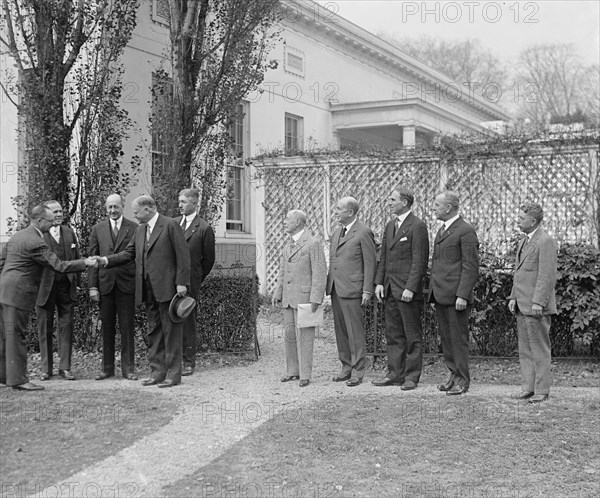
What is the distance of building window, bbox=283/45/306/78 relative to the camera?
2072 cm

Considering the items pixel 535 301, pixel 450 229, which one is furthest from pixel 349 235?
pixel 535 301

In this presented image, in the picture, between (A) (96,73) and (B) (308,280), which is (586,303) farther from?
(A) (96,73)

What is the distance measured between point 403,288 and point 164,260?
264cm

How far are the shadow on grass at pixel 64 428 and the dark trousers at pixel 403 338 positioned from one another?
8.35ft

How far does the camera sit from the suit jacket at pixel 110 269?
31.3 feet

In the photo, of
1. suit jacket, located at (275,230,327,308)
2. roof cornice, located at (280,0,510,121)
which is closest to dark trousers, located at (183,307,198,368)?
suit jacket, located at (275,230,327,308)

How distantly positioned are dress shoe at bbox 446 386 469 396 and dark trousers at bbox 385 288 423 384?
1.57 ft

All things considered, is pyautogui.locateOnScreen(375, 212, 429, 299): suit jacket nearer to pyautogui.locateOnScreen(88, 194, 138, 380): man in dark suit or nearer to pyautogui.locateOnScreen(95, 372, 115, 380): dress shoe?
pyautogui.locateOnScreen(88, 194, 138, 380): man in dark suit

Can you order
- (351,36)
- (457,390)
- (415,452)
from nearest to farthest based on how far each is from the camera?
(415,452) → (457,390) → (351,36)

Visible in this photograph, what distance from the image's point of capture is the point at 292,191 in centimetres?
1617

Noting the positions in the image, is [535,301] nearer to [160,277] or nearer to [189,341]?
[160,277]

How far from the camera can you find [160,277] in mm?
Answer: 9141

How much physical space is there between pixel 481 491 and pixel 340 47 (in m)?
19.4

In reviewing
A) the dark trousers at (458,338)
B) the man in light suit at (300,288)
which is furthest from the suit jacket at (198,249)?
the dark trousers at (458,338)
